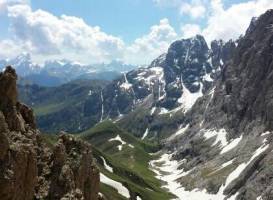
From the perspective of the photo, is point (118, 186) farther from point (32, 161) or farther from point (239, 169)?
point (32, 161)

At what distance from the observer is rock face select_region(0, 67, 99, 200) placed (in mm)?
27484

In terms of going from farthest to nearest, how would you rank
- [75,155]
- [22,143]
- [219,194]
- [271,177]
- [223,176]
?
1. [223,176]
2. [219,194]
3. [271,177]
4. [75,155]
5. [22,143]

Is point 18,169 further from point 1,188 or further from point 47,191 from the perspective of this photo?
point 47,191

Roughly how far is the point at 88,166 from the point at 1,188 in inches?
593

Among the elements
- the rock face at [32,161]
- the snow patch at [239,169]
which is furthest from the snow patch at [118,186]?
the rock face at [32,161]

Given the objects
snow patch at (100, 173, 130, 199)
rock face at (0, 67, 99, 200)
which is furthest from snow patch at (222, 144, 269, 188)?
rock face at (0, 67, 99, 200)

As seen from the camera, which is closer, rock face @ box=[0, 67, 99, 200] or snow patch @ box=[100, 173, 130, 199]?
rock face @ box=[0, 67, 99, 200]

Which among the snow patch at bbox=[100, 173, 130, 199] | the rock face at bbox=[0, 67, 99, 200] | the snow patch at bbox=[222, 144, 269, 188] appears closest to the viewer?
the rock face at bbox=[0, 67, 99, 200]

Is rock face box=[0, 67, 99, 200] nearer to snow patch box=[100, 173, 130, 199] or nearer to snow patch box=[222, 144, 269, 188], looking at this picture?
snow patch box=[100, 173, 130, 199]

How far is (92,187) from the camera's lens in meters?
41.9

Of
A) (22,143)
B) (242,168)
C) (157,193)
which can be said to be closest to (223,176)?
(242,168)

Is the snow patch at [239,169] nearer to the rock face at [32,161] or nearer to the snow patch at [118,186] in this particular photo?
the snow patch at [118,186]

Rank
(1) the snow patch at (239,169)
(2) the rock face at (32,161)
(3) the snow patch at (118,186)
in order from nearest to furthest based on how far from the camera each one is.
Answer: (2) the rock face at (32,161)
(3) the snow patch at (118,186)
(1) the snow patch at (239,169)

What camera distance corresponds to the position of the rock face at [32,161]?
2748 cm
